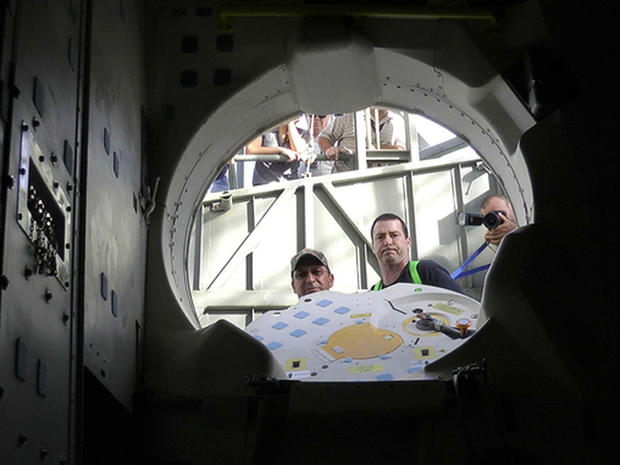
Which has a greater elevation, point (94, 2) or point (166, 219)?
point (94, 2)

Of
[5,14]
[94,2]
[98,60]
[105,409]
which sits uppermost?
[94,2]

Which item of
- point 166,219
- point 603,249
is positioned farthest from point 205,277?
point 603,249

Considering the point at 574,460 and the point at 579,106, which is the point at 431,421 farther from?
the point at 579,106

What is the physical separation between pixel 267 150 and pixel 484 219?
2.55m

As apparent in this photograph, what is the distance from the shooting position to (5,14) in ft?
6.76

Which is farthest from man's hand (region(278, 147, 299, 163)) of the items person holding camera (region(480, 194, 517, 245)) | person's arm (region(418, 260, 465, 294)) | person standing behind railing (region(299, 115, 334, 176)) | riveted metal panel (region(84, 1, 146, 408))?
riveted metal panel (region(84, 1, 146, 408))

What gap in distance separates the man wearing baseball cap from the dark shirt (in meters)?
0.52

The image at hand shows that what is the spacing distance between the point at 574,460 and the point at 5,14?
7.61 feet

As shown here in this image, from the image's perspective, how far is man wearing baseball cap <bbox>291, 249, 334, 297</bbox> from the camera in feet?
18.1

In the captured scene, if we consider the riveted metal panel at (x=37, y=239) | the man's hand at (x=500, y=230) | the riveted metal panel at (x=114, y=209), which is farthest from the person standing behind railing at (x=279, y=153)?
the riveted metal panel at (x=37, y=239)

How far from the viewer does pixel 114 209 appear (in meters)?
3.03

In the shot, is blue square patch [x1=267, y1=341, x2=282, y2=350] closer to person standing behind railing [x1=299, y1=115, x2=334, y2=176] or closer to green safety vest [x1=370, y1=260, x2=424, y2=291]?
green safety vest [x1=370, y1=260, x2=424, y2=291]

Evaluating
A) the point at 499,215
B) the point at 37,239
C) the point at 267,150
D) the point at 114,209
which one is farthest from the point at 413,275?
the point at 37,239

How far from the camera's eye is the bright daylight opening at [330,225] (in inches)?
257
